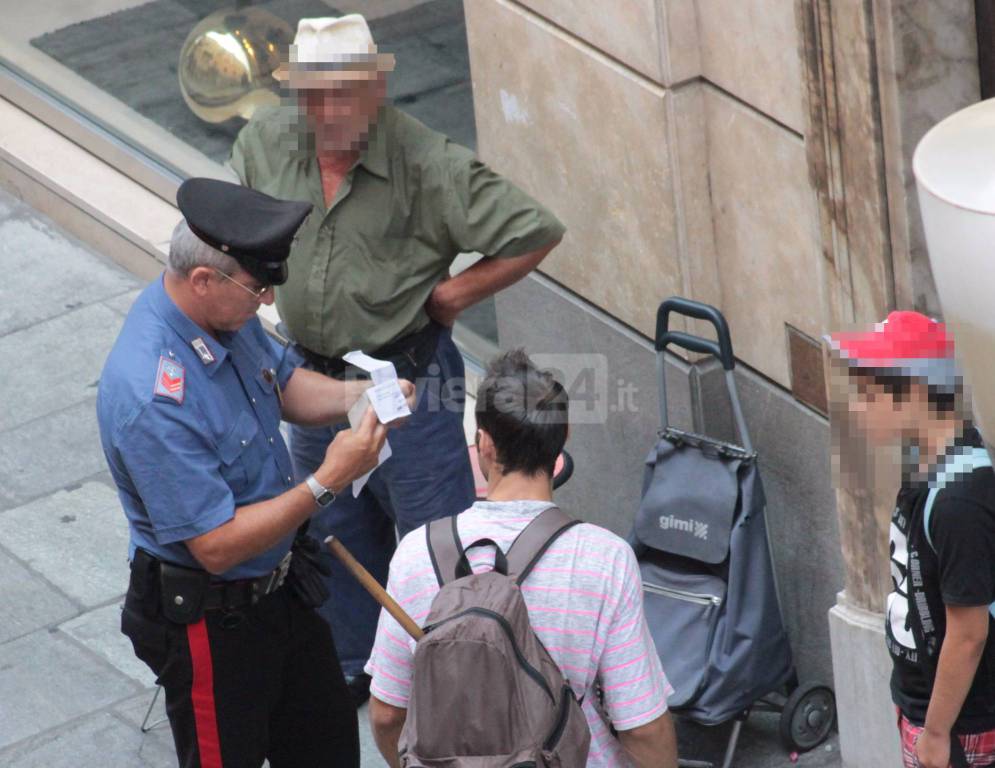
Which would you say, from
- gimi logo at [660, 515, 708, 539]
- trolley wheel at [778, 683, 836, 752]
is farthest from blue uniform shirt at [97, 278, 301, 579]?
trolley wheel at [778, 683, 836, 752]

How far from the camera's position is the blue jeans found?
5.02 metres

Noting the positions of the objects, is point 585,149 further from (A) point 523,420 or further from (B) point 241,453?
(A) point 523,420

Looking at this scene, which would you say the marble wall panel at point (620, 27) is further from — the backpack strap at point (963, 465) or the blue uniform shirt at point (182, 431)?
the backpack strap at point (963, 465)

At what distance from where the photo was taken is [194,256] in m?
3.96

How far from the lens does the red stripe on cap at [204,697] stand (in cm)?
415

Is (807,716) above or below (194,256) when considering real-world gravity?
below

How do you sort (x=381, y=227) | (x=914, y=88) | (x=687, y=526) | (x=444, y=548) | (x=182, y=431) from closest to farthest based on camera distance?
1. (x=444, y=548)
2. (x=182, y=431)
3. (x=914, y=88)
4. (x=381, y=227)
5. (x=687, y=526)

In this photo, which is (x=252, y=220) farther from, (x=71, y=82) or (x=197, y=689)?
(x=71, y=82)

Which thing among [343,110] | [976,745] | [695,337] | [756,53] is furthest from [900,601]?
[343,110]

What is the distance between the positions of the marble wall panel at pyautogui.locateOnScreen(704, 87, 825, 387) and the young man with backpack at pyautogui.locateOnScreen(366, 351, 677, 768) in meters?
1.31

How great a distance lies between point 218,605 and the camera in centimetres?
415

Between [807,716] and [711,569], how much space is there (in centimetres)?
56

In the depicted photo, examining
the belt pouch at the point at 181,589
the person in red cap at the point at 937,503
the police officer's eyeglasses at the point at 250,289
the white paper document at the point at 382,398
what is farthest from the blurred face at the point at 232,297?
the person in red cap at the point at 937,503

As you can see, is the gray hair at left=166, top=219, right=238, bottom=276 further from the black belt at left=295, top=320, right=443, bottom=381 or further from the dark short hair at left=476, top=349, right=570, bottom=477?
the black belt at left=295, top=320, right=443, bottom=381
